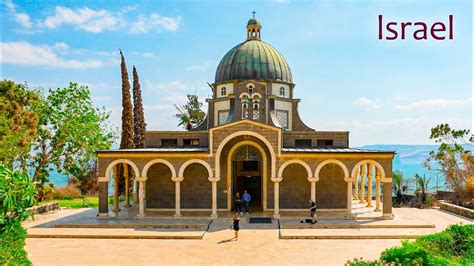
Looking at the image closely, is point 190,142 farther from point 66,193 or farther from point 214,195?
point 66,193

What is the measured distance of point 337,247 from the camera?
19953 millimetres

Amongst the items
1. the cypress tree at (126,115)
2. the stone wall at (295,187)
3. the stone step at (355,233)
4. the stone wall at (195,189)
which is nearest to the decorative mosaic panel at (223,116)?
the stone wall at (195,189)

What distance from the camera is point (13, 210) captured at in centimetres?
1333

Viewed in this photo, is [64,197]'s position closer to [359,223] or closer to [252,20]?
[252,20]

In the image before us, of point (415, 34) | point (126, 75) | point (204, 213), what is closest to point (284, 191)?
point (204, 213)

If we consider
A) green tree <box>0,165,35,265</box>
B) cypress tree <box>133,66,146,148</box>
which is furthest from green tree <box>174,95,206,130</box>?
green tree <box>0,165,35,265</box>

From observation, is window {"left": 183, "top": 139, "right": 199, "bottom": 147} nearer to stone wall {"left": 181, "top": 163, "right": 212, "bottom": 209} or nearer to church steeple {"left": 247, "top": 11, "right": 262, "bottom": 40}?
stone wall {"left": 181, "top": 163, "right": 212, "bottom": 209}

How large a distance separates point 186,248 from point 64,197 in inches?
1082

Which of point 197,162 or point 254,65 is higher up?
point 254,65

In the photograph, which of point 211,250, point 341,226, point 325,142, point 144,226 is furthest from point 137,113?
point 211,250

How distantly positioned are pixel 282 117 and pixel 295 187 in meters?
6.55

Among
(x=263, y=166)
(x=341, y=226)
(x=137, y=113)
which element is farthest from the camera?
(x=137, y=113)

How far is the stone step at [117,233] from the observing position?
878 inches

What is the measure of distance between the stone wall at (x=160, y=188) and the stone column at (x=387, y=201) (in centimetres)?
1430
